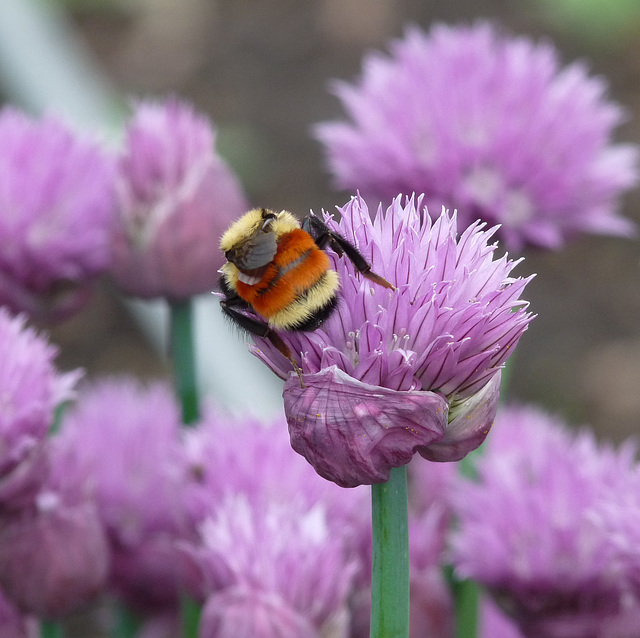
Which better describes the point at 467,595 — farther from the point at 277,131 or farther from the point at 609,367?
the point at 277,131

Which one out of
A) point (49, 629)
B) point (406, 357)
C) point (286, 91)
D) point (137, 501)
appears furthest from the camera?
point (286, 91)

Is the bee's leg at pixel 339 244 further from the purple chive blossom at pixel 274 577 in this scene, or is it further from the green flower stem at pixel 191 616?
the green flower stem at pixel 191 616

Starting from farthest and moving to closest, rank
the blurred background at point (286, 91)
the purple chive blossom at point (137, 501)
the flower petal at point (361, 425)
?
the blurred background at point (286, 91)
the purple chive blossom at point (137, 501)
the flower petal at point (361, 425)

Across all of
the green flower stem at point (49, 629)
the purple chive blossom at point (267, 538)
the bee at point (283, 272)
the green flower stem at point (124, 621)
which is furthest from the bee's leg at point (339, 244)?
the green flower stem at point (124, 621)

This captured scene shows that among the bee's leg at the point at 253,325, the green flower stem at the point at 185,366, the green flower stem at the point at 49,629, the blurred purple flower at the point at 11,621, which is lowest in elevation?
the green flower stem at the point at 49,629

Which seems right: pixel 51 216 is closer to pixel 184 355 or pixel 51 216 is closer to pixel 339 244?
pixel 184 355

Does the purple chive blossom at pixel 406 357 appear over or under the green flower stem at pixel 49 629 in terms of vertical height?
over

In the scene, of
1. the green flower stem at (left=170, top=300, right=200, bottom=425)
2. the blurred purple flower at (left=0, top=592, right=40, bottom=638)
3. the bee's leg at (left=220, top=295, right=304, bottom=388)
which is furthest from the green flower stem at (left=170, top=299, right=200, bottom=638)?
the bee's leg at (left=220, top=295, right=304, bottom=388)

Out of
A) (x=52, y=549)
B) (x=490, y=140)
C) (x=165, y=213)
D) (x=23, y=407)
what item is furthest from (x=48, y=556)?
(x=490, y=140)
